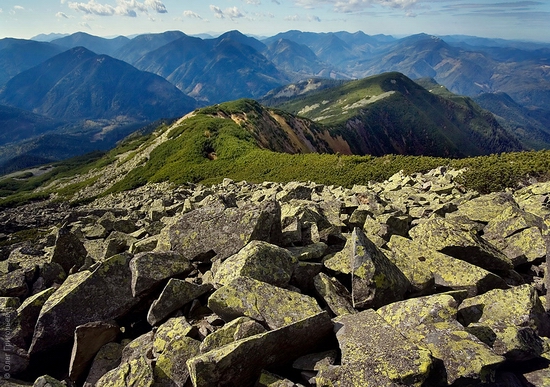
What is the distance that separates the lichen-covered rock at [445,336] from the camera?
19.2 ft

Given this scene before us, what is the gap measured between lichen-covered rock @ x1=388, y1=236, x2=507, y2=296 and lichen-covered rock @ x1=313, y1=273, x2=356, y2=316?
6.79 ft

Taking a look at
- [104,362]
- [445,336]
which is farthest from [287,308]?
[104,362]

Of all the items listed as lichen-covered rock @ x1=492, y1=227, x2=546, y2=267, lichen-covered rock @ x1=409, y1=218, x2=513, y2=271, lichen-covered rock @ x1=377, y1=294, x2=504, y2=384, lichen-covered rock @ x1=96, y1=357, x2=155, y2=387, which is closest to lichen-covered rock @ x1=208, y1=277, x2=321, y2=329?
lichen-covered rock @ x1=96, y1=357, x2=155, y2=387

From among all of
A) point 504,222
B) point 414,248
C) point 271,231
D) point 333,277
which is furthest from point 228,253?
point 504,222

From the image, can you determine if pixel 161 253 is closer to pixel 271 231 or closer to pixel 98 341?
pixel 98 341

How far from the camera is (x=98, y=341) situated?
812cm

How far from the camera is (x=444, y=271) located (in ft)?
30.3

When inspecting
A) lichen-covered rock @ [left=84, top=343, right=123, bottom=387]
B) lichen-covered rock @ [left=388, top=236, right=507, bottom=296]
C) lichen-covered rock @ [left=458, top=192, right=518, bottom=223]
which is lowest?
lichen-covered rock @ [left=458, top=192, right=518, bottom=223]

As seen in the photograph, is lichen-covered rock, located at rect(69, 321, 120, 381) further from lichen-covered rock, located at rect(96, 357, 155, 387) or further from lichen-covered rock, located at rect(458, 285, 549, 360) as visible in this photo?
lichen-covered rock, located at rect(458, 285, 549, 360)

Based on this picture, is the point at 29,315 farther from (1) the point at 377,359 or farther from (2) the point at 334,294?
(1) the point at 377,359

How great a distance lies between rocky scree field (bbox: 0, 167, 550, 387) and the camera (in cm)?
618

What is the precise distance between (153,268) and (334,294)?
16.5 feet

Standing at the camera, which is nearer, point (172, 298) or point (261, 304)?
point (261, 304)

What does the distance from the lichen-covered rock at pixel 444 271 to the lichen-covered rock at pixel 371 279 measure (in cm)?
86
